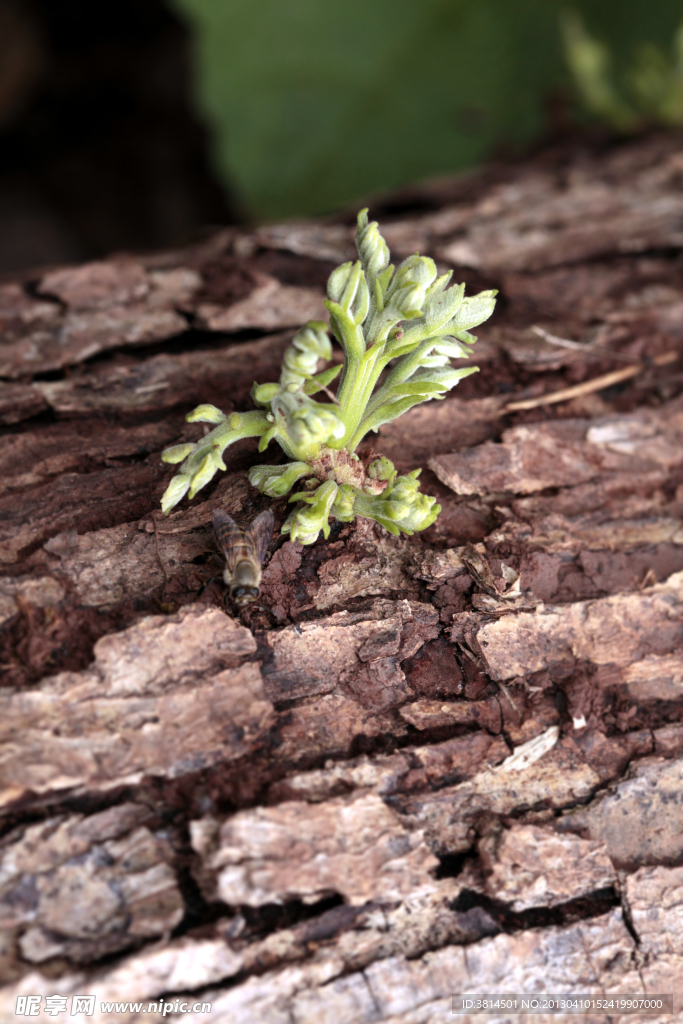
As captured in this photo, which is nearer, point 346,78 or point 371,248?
point 371,248

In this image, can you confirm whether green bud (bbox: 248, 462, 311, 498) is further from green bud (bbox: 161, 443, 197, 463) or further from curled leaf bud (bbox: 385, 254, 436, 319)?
curled leaf bud (bbox: 385, 254, 436, 319)

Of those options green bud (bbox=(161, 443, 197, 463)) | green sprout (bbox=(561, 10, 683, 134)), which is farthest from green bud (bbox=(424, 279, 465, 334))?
green sprout (bbox=(561, 10, 683, 134))

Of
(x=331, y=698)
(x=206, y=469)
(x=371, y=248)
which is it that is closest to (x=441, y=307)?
(x=371, y=248)

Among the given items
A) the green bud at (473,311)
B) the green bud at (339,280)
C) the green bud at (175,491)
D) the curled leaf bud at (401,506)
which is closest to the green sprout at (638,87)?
the green bud at (473,311)

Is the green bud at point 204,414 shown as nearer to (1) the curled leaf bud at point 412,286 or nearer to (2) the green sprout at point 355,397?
(2) the green sprout at point 355,397

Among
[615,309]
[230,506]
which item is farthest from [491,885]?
[615,309]

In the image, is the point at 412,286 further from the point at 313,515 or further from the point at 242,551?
the point at 242,551

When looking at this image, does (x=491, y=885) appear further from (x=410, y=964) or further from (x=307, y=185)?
(x=307, y=185)
